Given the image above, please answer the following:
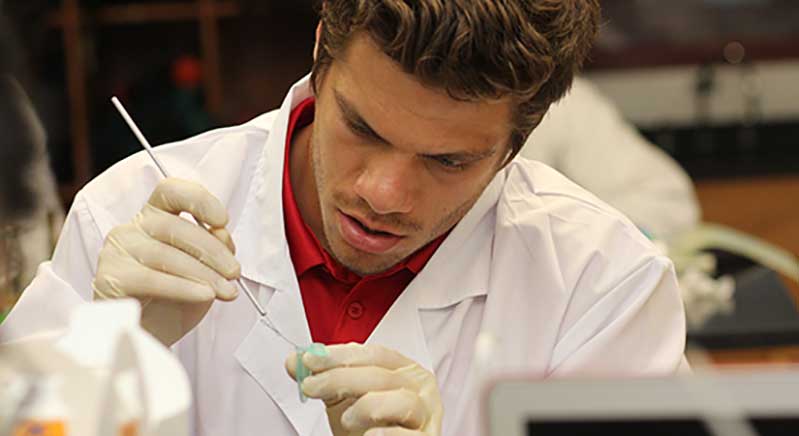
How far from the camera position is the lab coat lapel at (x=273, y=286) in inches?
54.4

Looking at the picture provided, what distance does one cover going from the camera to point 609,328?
1.39 metres

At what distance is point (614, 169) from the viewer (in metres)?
3.37

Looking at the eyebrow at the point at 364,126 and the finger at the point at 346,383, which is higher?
the eyebrow at the point at 364,126

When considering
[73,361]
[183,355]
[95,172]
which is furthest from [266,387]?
[95,172]

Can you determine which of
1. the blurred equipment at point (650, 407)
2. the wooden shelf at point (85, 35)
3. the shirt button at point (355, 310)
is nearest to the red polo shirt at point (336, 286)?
the shirt button at point (355, 310)

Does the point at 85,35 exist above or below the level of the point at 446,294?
below

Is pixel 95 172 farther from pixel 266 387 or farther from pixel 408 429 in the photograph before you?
pixel 408 429

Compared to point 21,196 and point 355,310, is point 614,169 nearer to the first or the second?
point 355,310

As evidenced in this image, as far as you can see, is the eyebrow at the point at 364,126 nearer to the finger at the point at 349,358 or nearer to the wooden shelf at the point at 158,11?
the finger at the point at 349,358

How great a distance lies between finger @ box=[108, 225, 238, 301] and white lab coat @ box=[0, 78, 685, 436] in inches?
4.4

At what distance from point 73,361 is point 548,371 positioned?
2.33 feet

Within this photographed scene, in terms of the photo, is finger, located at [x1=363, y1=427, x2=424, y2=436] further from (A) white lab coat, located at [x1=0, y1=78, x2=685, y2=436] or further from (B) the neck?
(B) the neck

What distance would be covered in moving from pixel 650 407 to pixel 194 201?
27.6 inches

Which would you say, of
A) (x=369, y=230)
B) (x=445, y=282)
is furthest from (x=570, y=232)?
(x=369, y=230)
